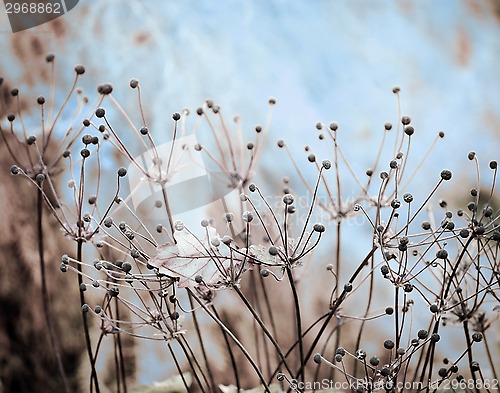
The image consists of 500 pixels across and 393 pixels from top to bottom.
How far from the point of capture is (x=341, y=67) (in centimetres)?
115

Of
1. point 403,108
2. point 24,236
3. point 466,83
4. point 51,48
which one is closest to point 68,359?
point 24,236

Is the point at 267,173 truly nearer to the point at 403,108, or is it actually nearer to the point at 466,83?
the point at 403,108

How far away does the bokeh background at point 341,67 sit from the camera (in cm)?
112

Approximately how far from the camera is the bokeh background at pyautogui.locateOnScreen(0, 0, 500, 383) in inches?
44.1

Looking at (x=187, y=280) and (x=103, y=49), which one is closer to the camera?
(x=187, y=280)

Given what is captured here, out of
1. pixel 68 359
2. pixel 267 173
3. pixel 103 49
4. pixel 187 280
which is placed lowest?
pixel 68 359

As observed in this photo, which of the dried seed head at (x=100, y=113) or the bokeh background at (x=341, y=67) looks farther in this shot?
the bokeh background at (x=341, y=67)

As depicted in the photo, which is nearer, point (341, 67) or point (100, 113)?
point (100, 113)

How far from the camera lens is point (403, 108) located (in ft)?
3.76

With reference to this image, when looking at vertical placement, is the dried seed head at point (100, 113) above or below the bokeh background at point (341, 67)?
below

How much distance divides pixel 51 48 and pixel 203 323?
20.1 inches

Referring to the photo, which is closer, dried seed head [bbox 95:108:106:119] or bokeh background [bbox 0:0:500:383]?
dried seed head [bbox 95:108:106:119]

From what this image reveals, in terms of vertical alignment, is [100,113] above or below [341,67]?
below

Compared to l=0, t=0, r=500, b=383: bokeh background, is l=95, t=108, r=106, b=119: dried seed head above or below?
below
